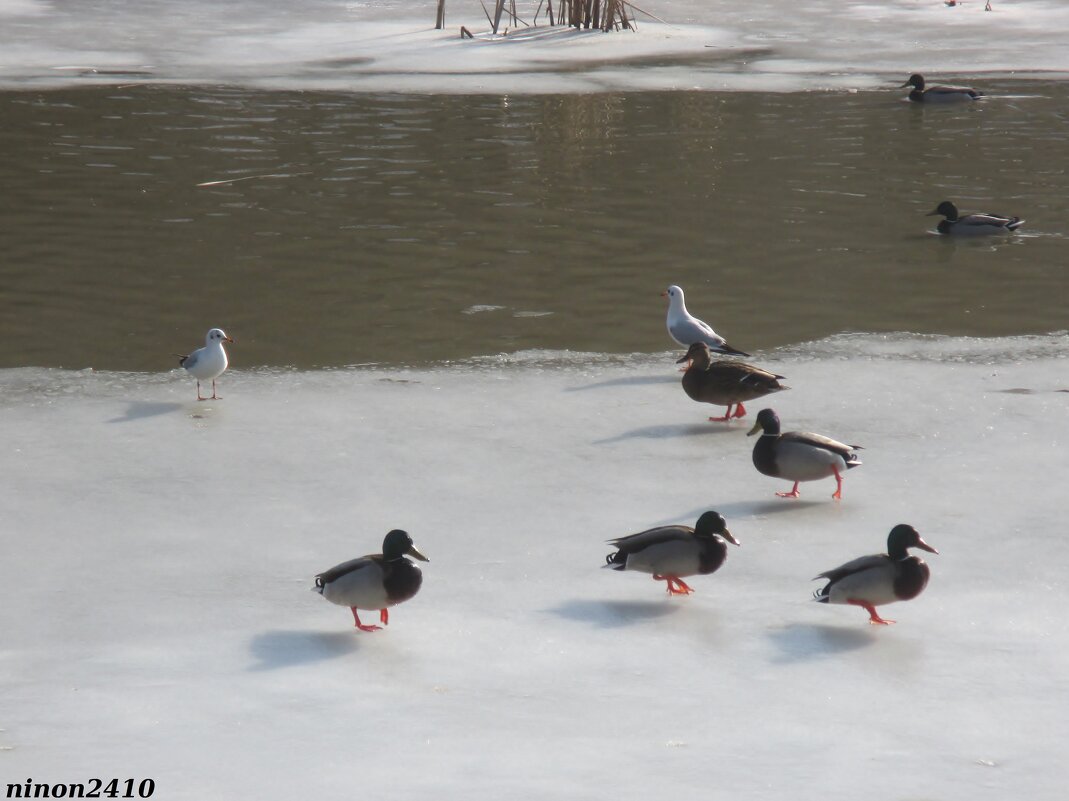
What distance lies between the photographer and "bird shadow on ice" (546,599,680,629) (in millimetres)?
4910

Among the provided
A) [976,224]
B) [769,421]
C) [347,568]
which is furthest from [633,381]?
[976,224]

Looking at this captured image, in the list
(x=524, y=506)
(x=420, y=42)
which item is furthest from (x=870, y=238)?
(x=420, y=42)

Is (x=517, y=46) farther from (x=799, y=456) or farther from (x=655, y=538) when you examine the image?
(x=655, y=538)

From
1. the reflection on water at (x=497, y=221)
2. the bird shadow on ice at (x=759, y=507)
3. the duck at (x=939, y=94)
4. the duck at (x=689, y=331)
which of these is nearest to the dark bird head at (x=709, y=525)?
the bird shadow on ice at (x=759, y=507)

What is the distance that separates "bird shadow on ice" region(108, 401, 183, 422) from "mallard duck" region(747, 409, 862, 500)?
121 inches

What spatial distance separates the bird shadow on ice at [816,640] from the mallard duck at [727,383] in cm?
235

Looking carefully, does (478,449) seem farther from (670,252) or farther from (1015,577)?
(670,252)

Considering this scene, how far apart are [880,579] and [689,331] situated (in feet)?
11.4

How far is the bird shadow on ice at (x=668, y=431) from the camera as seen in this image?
689 cm

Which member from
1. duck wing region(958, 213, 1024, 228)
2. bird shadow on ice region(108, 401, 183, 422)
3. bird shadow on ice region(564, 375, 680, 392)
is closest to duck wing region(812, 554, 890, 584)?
bird shadow on ice region(564, 375, 680, 392)

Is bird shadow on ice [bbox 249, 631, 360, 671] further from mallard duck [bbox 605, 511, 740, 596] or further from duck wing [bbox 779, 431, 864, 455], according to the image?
duck wing [bbox 779, 431, 864, 455]

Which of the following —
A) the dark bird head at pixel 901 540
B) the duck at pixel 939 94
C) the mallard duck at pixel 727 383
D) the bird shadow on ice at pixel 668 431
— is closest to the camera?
the dark bird head at pixel 901 540

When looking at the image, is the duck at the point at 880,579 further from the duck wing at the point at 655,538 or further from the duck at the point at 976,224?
the duck at the point at 976,224

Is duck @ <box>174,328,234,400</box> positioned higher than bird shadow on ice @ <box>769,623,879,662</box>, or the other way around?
duck @ <box>174,328,234,400</box>
